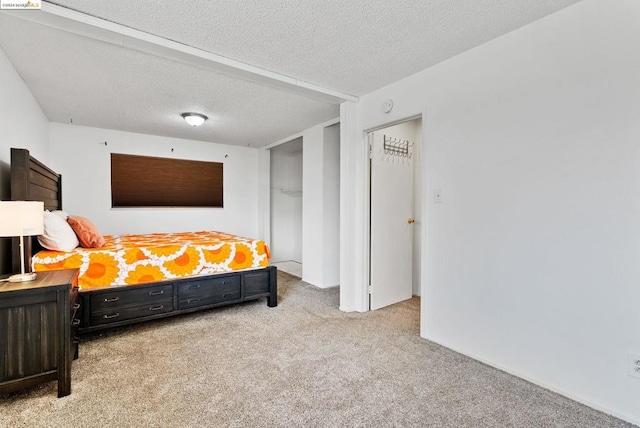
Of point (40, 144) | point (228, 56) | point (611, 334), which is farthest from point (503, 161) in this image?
point (40, 144)

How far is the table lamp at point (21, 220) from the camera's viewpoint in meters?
1.68

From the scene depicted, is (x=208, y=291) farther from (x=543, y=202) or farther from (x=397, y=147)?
(x=543, y=202)

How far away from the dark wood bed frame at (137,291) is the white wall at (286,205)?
271cm

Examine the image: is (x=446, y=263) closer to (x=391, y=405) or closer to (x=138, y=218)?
(x=391, y=405)

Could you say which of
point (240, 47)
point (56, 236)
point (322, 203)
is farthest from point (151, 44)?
point (322, 203)

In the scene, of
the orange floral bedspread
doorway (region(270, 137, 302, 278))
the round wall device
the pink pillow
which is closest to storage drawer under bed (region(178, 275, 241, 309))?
the orange floral bedspread

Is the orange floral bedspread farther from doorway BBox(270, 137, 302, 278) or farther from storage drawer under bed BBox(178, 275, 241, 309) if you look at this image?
doorway BBox(270, 137, 302, 278)

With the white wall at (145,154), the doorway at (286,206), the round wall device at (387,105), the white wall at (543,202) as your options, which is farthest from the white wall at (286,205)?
the white wall at (543,202)

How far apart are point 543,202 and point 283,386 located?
6.56ft

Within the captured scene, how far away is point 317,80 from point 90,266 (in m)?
2.56

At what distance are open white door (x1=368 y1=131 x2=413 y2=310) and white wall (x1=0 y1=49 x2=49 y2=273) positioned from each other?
3.08 metres

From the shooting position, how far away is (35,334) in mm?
1750

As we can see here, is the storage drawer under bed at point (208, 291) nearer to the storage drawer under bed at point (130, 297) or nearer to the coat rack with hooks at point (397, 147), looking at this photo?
the storage drawer under bed at point (130, 297)

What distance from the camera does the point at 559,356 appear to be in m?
1.88
